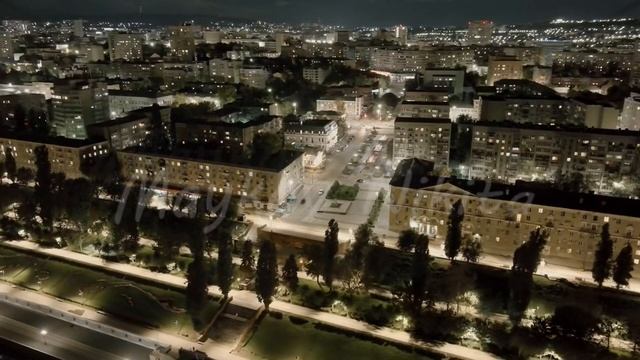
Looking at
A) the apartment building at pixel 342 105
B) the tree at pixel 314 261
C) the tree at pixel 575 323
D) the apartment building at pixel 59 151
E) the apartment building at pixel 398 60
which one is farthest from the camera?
the apartment building at pixel 398 60

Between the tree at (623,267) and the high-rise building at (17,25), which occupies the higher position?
the high-rise building at (17,25)

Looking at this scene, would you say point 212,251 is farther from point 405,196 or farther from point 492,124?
point 492,124

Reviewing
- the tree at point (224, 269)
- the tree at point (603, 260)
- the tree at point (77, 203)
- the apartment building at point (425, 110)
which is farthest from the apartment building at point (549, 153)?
the tree at point (77, 203)

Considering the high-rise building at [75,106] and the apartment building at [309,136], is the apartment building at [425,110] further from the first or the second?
the high-rise building at [75,106]

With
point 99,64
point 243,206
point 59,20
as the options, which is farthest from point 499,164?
point 59,20

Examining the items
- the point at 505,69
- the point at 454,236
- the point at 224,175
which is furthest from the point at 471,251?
the point at 505,69

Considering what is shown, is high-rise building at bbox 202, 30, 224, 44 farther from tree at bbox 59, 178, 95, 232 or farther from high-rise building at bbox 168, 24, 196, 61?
tree at bbox 59, 178, 95, 232
